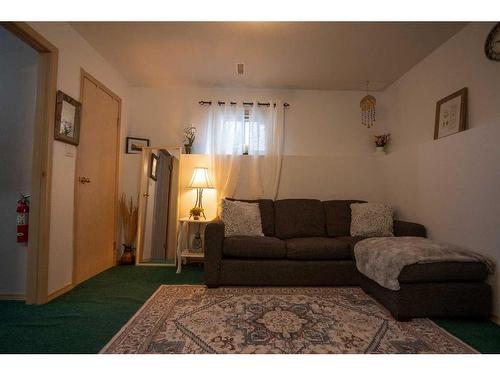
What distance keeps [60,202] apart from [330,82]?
11.4 ft

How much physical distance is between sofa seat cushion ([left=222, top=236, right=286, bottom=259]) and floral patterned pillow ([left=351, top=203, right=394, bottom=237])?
102 cm

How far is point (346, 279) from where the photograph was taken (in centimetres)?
256

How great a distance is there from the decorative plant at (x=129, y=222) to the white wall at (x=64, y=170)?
0.90 m

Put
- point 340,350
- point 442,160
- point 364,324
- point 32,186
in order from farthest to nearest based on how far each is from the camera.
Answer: point 442,160, point 32,186, point 364,324, point 340,350

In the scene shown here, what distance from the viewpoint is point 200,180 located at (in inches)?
130

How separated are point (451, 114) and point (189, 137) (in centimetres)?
307

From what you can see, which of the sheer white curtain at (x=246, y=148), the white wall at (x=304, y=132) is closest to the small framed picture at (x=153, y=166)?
the white wall at (x=304, y=132)

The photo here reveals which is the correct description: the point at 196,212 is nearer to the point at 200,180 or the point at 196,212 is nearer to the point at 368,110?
the point at 200,180

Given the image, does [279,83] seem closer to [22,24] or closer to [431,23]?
[431,23]

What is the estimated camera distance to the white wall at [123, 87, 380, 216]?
3.58 m

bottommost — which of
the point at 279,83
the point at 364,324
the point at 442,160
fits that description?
the point at 364,324

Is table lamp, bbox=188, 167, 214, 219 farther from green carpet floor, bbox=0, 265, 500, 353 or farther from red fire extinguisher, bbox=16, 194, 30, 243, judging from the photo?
red fire extinguisher, bbox=16, 194, 30, 243

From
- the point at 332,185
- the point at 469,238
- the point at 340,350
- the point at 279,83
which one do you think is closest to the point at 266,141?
the point at 279,83

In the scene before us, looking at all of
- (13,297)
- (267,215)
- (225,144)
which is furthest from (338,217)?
(13,297)
